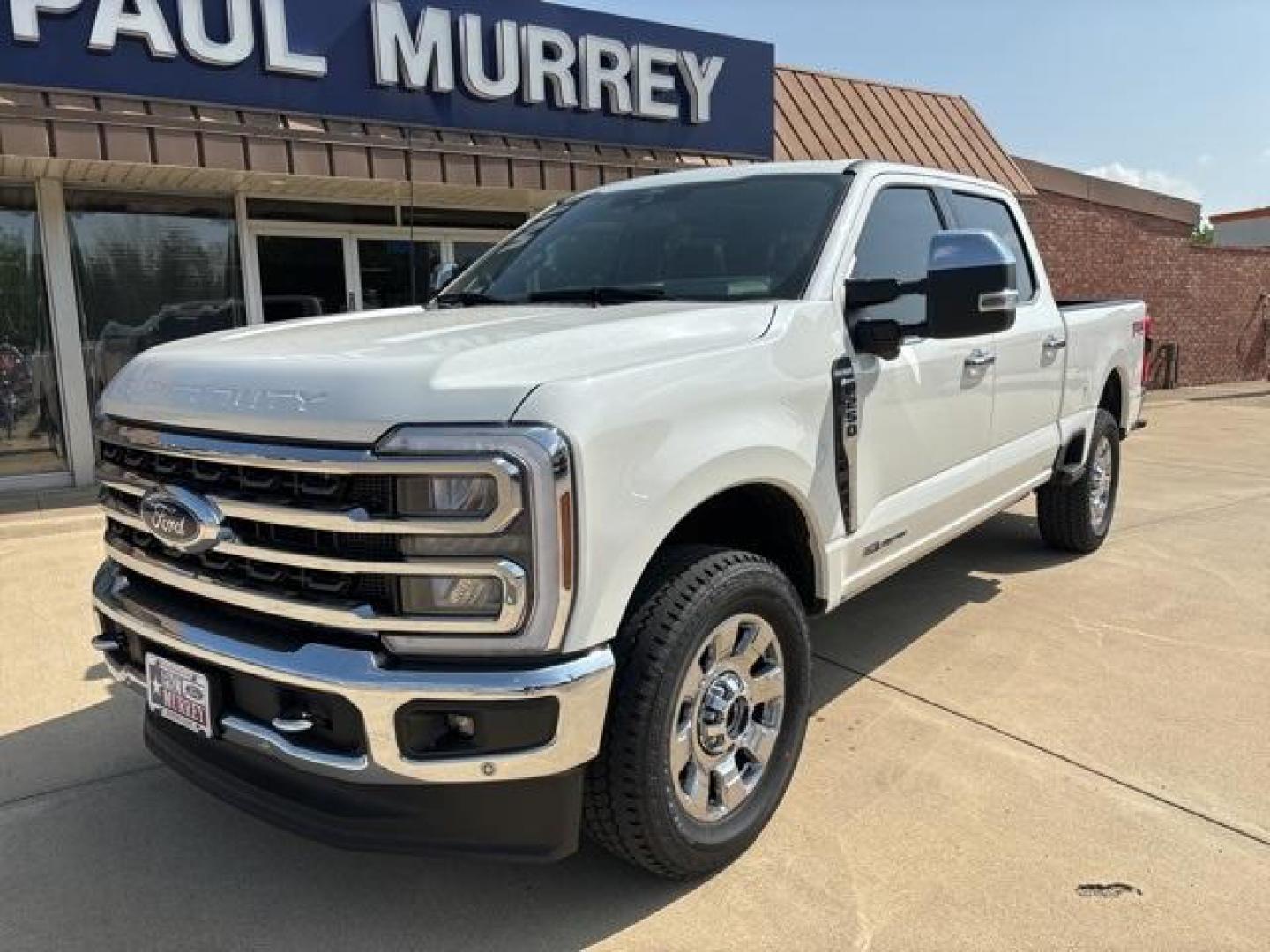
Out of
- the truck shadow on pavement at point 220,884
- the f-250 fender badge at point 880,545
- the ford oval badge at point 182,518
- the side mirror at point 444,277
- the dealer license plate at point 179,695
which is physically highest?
the side mirror at point 444,277

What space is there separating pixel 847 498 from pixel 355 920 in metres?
1.85

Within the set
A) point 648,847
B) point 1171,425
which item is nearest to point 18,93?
point 648,847

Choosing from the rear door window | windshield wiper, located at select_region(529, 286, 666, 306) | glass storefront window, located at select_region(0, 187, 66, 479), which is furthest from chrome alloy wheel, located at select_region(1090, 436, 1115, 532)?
glass storefront window, located at select_region(0, 187, 66, 479)

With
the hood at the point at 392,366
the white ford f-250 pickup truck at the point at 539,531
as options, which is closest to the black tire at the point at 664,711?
the white ford f-250 pickup truck at the point at 539,531

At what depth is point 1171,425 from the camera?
476 inches

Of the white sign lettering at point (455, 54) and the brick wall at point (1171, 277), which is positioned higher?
the white sign lettering at point (455, 54)

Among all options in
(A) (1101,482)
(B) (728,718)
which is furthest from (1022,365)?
(B) (728,718)

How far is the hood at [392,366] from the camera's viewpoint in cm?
204

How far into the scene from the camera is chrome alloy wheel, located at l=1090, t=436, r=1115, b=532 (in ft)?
18.3

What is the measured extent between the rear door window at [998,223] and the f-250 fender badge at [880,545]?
5.19 feet

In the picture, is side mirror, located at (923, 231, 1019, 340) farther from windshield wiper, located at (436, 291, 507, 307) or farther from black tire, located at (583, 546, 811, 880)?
windshield wiper, located at (436, 291, 507, 307)

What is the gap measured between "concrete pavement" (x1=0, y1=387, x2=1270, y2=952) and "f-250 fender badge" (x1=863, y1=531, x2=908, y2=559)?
0.67 meters

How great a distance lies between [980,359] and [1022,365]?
0.63 metres

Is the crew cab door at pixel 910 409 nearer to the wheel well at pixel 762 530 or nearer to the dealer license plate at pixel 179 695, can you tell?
the wheel well at pixel 762 530
